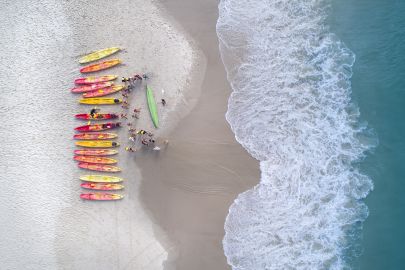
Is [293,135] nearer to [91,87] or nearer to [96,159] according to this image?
[96,159]

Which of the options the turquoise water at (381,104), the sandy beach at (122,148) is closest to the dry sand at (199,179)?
the sandy beach at (122,148)

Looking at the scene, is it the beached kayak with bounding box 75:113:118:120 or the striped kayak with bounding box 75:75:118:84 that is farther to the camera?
the striped kayak with bounding box 75:75:118:84

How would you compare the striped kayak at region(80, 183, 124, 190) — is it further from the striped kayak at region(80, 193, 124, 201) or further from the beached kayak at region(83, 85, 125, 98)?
the beached kayak at region(83, 85, 125, 98)

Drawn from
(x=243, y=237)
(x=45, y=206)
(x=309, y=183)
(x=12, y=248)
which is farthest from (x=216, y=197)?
(x=12, y=248)

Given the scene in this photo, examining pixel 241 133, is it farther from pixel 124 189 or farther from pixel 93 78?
pixel 93 78

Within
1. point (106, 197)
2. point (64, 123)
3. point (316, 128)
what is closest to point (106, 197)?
point (106, 197)

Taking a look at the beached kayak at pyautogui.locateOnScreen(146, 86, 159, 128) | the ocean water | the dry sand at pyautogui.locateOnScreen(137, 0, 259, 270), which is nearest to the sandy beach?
the dry sand at pyautogui.locateOnScreen(137, 0, 259, 270)

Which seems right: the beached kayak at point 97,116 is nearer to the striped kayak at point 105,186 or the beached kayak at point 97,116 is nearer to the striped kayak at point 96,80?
the striped kayak at point 96,80
